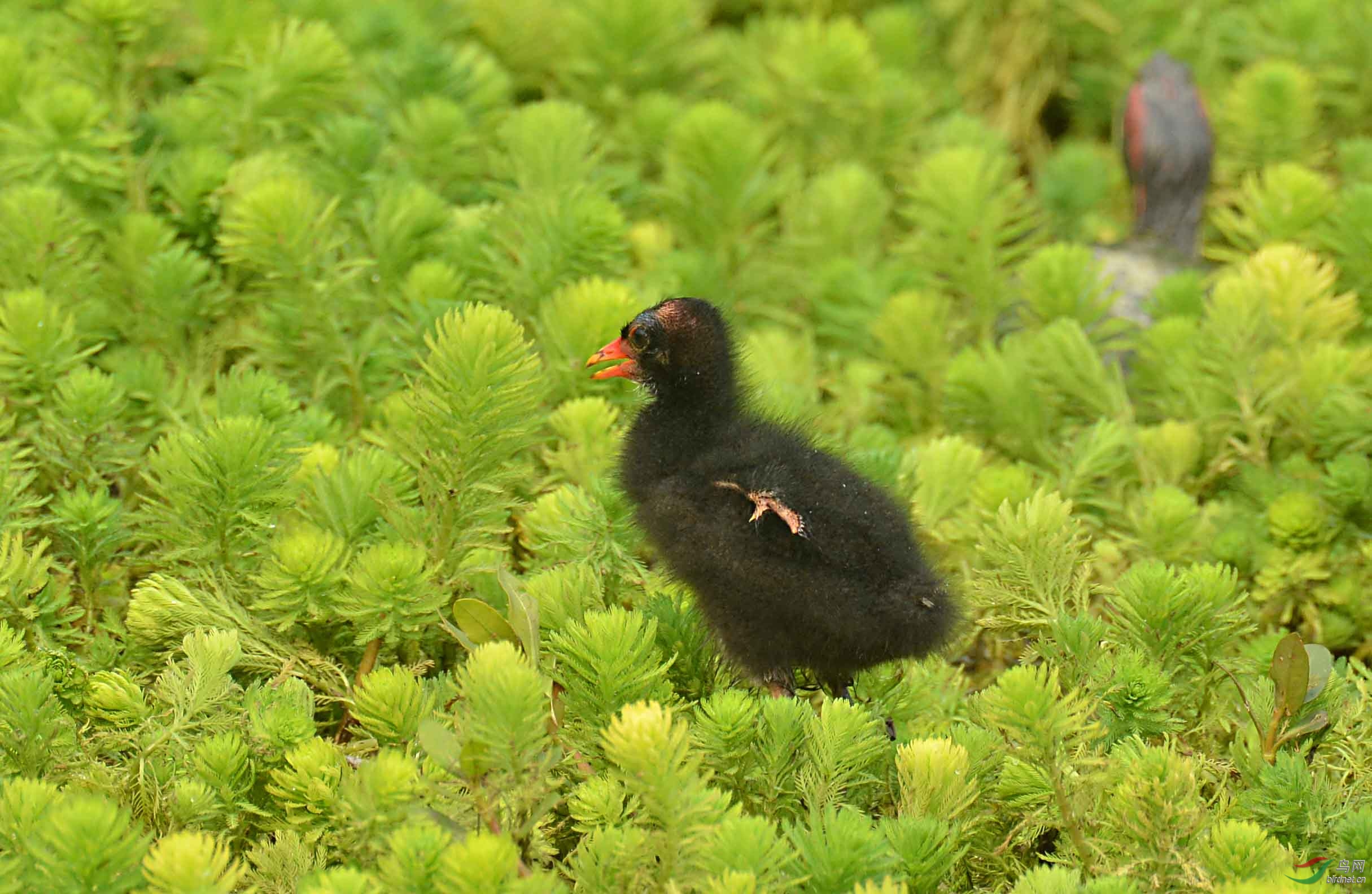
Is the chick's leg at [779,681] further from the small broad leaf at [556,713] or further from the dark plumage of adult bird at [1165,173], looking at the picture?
the dark plumage of adult bird at [1165,173]

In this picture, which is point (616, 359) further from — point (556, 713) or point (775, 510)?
point (556, 713)

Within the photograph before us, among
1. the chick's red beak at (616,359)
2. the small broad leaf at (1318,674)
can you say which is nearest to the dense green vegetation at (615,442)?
the small broad leaf at (1318,674)

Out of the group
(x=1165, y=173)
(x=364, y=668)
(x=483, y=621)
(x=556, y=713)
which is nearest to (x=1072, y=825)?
(x=556, y=713)

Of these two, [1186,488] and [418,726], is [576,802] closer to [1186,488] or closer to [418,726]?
[418,726]

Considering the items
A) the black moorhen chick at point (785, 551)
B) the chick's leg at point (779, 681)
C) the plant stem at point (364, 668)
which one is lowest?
the plant stem at point (364, 668)

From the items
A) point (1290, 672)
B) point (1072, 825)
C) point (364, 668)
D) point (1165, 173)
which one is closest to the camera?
point (1072, 825)
